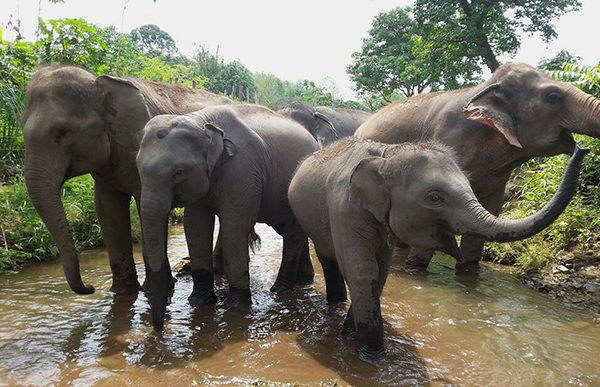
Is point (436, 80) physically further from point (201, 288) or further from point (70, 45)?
point (201, 288)

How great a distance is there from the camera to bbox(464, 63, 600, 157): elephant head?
16.1 feet

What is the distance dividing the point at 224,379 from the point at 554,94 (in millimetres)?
3938


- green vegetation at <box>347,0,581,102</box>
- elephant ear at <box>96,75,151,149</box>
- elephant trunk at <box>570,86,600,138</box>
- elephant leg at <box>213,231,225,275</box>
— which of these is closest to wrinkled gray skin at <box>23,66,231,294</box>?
elephant ear at <box>96,75,151,149</box>

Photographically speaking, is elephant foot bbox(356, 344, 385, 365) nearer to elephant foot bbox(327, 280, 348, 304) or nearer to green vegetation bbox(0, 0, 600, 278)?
elephant foot bbox(327, 280, 348, 304)

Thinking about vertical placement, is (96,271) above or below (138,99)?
below

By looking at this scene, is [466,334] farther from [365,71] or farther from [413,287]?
[365,71]

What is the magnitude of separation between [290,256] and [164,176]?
1.78 metres

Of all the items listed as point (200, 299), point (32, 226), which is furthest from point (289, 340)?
point (32, 226)

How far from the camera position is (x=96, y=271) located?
589 centimetres

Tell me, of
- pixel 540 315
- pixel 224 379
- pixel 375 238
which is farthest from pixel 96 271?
pixel 540 315

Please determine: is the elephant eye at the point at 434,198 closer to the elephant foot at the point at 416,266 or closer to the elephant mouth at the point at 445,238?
the elephant mouth at the point at 445,238

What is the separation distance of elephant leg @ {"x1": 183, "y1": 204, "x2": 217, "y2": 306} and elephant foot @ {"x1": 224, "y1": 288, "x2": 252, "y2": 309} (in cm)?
24

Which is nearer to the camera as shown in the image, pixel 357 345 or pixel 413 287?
pixel 357 345

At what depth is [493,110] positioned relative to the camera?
17.0ft
